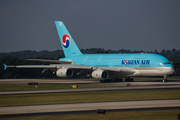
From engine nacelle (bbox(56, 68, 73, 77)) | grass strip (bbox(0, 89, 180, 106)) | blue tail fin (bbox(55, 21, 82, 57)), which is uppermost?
blue tail fin (bbox(55, 21, 82, 57))

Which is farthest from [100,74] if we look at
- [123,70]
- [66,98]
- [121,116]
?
[121,116]

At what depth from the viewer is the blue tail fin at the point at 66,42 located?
75.2 m

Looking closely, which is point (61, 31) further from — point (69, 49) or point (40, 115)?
point (40, 115)

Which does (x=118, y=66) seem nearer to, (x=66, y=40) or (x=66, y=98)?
(x=66, y=40)

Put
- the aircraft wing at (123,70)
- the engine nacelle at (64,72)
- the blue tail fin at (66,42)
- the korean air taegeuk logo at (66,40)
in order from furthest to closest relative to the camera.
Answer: the korean air taegeuk logo at (66,40)
the blue tail fin at (66,42)
the engine nacelle at (64,72)
the aircraft wing at (123,70)

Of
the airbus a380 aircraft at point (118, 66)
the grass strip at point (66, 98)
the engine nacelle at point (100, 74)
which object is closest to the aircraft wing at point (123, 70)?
the airbus a380 aircraft at point (118, 66)

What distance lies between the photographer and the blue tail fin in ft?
247

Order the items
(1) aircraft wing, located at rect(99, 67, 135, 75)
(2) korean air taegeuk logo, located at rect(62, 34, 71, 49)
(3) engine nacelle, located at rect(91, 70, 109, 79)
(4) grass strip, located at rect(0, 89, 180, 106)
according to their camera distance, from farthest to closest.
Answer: (2) korean air taegeuk logo, located at rect(62, 34, 71, 49) < (1) aircraft wing, located at rect(99, 67, 135, 75) < (3) engine nacelle, located at rect(91, 70, 109, 79) < (4) grass strip, located at rect(0, 89, 180, 106)

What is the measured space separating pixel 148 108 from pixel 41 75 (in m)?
90.5

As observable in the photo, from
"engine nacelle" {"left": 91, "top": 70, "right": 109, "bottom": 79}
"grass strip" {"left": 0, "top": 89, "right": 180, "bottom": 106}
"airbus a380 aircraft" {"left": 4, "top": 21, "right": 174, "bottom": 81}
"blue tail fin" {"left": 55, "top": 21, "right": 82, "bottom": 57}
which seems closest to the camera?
"grass strip" {"left": 0, "top": 89, "right": 180, "bottom": 106}

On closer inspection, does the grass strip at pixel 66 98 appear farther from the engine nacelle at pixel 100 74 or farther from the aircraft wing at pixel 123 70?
the aircraft wing at pixel 123 70

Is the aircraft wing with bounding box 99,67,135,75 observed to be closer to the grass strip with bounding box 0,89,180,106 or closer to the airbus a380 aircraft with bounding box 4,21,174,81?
the airbus a380 aircraft with bounding box 4,21,174,81

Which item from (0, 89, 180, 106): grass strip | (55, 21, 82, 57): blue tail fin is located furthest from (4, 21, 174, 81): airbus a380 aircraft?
(0, 89, 180, 106): grass strip

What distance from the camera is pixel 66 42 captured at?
75.8 metres
